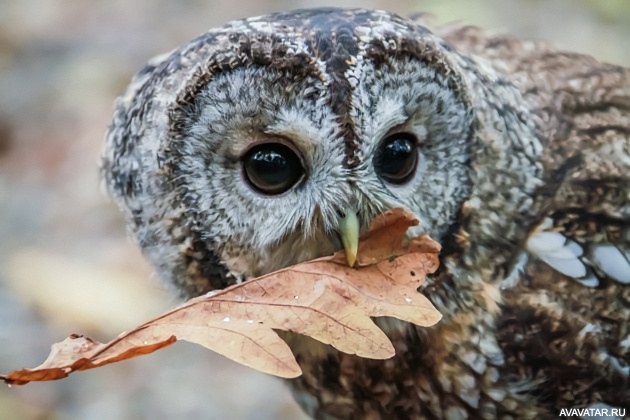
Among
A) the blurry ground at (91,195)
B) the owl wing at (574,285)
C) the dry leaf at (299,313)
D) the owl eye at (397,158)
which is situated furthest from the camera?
the blurry ground at (91,195)

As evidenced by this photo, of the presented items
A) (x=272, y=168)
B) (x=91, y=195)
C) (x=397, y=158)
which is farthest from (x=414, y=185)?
(x=91, y=195)

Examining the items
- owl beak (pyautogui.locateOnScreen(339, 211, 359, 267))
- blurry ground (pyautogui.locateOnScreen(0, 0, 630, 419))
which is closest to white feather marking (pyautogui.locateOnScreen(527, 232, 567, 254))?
owl beak (pyautogui.locateOnScreen(339, 211, 359, 267))

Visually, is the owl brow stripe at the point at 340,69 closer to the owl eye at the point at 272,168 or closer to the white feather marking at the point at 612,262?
the owl eye at the point at 272,168

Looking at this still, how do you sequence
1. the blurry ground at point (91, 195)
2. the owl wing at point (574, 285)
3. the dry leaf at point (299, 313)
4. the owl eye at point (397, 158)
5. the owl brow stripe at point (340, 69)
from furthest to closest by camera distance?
the blurry ground at point (91, 195) → the owl wing at point (574, 285) → the owl eye at point (397, 158) → the owl brow stripe at point (340, 69) → the dry leaf at point (299, 313)

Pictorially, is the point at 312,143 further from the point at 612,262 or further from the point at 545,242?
the point at 612,262

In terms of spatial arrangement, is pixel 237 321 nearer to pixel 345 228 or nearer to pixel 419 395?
pixel 345 228

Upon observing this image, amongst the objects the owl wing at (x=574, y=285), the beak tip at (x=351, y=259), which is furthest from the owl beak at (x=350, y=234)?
the owl wing at (x=574, y=285)

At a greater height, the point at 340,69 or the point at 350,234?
the point at 340,69
